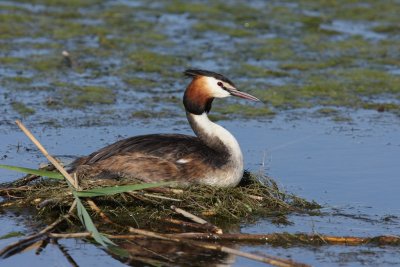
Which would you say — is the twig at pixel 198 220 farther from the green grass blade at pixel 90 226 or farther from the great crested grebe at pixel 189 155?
the great crested grebe at pixel 189 155

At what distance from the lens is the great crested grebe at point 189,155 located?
27.1ft

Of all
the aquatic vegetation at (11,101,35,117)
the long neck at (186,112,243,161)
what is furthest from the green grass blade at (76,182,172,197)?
the aquatic vegetation at (11,101,35,117)

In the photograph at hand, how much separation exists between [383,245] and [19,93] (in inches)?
231

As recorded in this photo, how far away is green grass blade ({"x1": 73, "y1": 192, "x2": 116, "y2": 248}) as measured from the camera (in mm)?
6926

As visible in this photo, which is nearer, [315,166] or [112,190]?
[112,190]

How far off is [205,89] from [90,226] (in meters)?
2.01

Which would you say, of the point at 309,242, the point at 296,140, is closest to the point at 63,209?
the point at 309,242

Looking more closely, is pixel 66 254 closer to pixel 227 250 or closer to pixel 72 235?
pixel 72 235

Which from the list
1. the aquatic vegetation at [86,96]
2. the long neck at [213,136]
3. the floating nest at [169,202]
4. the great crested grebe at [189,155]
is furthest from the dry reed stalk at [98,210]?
the aquatic vegetation at [86,96]

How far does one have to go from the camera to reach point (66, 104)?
11.5 meters

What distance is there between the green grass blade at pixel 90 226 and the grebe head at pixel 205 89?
1606 millimetres

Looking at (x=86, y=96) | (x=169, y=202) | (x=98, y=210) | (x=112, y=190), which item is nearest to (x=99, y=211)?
(x=98, y=210)

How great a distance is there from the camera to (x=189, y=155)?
832 centimetres

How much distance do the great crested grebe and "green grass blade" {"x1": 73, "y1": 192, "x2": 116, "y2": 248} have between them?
0.86 metres
